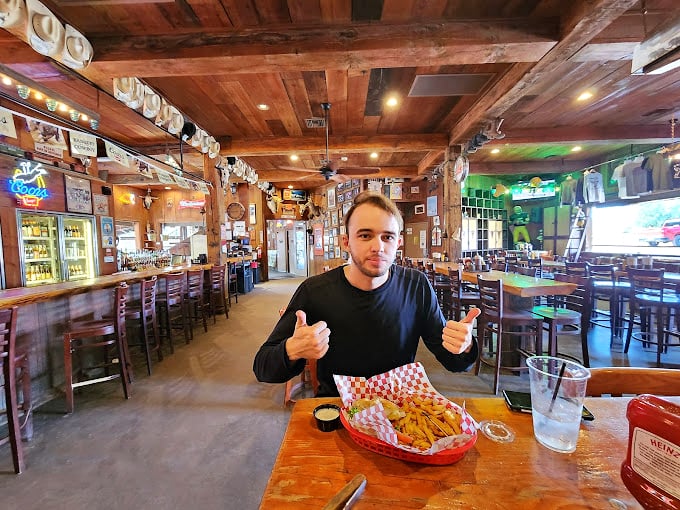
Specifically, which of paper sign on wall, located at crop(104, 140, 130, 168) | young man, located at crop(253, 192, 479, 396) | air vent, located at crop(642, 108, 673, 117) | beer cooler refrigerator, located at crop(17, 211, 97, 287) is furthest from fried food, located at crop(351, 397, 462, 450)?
beer cooler refrigerator, located at crop(17, 211, 97, 287)

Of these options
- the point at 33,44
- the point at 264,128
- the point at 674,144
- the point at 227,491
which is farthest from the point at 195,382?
the point at 674,144

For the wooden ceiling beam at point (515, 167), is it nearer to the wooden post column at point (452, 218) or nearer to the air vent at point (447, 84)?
the wooden post column at point (452, 218)

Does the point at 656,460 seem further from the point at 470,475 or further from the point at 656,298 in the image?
the point at 656,298

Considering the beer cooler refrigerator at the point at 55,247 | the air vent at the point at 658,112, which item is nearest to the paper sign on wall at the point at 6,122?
the beer cooler refrigerator at the point at 55,247

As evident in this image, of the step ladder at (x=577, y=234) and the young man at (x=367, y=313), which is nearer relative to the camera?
the young man at (x=367, y=313)

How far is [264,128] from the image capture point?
199 inches

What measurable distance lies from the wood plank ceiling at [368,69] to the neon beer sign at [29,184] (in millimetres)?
1639

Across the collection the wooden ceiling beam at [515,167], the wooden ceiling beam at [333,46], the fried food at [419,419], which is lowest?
the fried food at [419,419]

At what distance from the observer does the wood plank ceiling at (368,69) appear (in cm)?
243

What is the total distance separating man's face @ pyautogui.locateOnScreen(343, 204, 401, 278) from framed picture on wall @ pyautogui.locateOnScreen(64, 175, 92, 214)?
7644mm

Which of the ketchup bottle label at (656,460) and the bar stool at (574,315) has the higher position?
the ketchup bottle label at (656,460)

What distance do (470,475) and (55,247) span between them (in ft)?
27.0

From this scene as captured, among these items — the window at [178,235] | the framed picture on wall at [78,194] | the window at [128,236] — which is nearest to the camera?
the framed picture on wall at [78,194]

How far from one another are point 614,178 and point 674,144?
2.01 metres
